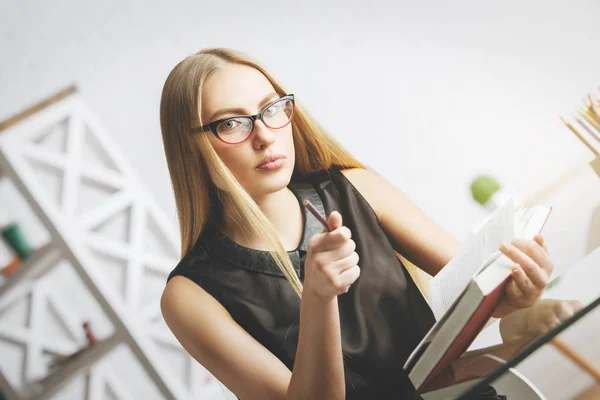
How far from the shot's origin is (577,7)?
6.55 ft

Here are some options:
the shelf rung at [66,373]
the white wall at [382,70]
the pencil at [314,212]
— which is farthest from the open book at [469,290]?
the shelf rung at [66,373]

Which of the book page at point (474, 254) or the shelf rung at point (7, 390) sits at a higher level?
the shelf rung at point (7, 390)

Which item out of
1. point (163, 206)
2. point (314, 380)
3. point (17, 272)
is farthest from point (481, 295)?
point (17, 272)

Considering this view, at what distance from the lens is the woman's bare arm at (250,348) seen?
3.35 feet

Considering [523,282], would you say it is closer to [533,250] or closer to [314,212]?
[533,250]

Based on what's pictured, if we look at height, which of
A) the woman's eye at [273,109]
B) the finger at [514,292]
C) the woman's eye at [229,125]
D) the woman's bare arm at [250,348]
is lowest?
the finger at [514,292]

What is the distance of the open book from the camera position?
92cm

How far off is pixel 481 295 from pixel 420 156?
1040 millimetres

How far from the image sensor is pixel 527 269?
1006 millimetres

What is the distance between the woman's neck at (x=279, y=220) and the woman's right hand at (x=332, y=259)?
0.30 m

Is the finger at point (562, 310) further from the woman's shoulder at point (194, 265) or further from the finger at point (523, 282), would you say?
the woman's shoulder at point (194, 265)

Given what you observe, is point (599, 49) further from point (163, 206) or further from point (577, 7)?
point (163, 206)

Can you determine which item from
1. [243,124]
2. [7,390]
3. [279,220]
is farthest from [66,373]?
[243,124]

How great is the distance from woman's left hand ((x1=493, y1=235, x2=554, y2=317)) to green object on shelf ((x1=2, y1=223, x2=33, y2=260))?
3.68 ft
